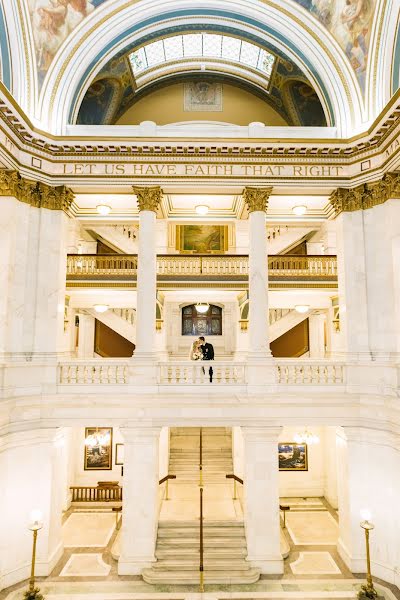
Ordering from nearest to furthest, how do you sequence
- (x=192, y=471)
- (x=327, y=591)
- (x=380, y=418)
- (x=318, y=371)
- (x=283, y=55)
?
(x=327, y=591) < (x=380, y=418) < (x=318, y=371) < (x=283, y=55) < (x=192, y=471)

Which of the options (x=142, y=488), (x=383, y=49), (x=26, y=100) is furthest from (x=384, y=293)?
(x=26, y=100)

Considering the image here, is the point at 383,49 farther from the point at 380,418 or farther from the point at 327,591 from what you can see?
the point at 327,591

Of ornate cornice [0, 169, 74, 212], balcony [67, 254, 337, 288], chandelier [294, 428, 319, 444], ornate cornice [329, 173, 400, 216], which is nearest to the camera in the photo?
ornate cornice [0, 169, 74, 212]

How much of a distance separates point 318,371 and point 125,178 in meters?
7.14

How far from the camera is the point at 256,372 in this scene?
1014cm

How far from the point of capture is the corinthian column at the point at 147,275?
10242 millimetres

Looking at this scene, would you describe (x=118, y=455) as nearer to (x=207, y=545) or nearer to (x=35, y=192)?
(x=207, y=545)

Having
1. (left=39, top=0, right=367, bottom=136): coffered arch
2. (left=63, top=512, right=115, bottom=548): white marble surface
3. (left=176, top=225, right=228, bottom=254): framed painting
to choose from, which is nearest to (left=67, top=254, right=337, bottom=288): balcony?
(left=176, top=225, right=228, bottom=254): framed painting

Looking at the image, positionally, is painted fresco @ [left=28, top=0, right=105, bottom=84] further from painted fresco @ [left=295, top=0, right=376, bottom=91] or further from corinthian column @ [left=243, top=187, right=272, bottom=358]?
corinthian column @ [left=243, top=187, right=272, bottom=358]

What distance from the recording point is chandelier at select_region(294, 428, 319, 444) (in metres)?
13.9

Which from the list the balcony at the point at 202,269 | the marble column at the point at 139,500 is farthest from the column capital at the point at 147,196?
the marble column at the point at 139,500

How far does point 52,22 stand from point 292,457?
51.0ft

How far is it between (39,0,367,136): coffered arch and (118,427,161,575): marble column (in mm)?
8424

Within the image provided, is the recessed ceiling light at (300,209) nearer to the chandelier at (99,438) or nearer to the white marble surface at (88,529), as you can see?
the chandelier at (99,438)
